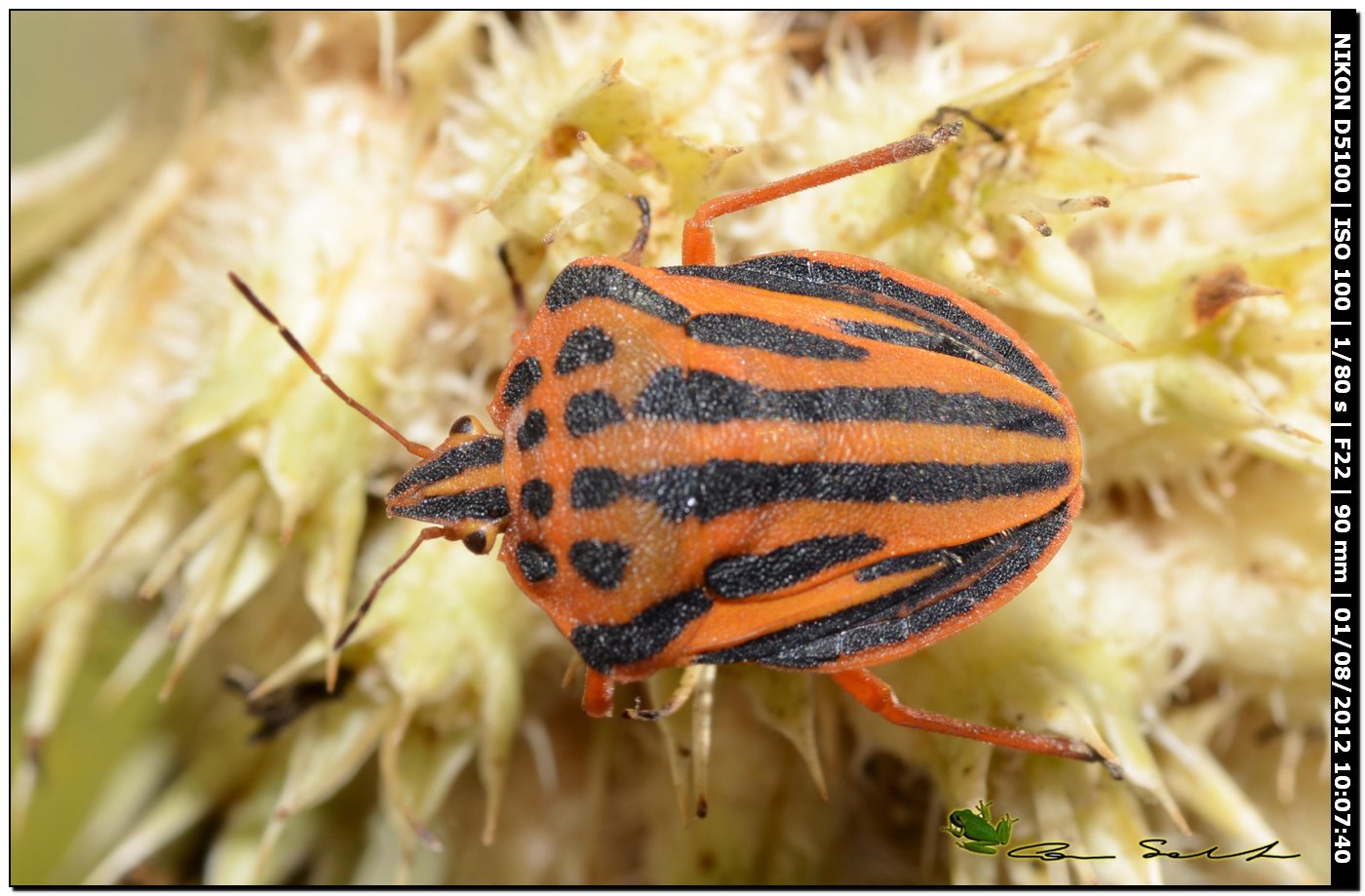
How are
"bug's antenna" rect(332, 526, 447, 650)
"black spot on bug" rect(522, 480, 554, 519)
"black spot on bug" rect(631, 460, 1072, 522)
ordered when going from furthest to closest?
1. "bug's antenna" rect(332, 526, 447, 650)
2. "black spot on bug" rect(522, 480, 554, 519)
3. "black spot on bug" rect(631, 460, 1072, 522)

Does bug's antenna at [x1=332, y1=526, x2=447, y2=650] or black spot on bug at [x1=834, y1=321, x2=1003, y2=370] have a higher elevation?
black spot on bug at [x1=834, y1=321, x2=1003, y2=370]

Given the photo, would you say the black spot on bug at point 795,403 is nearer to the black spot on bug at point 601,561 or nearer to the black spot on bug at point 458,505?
the black spot on bug at point 601,561

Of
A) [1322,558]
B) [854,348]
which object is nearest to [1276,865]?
[1322,558]

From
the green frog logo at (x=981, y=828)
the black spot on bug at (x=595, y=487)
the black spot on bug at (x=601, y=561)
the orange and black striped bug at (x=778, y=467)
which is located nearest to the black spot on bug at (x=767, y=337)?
the orange and black striped bug at (x=778, y=467)

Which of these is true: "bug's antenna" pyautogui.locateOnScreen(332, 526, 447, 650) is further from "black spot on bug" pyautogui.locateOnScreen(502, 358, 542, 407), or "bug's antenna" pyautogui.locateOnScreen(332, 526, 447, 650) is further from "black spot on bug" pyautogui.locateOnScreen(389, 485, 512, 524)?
"black spot on bug" pyautogui.locateOnScreen(502, 358, 542, 407)

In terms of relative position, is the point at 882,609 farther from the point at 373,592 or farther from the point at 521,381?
the point at 373,592

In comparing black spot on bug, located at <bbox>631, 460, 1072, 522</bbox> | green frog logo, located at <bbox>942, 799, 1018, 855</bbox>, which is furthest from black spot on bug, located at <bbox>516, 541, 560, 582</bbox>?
green frog logo, located at <bbox>942, 799, 1018, 855</bbox>
